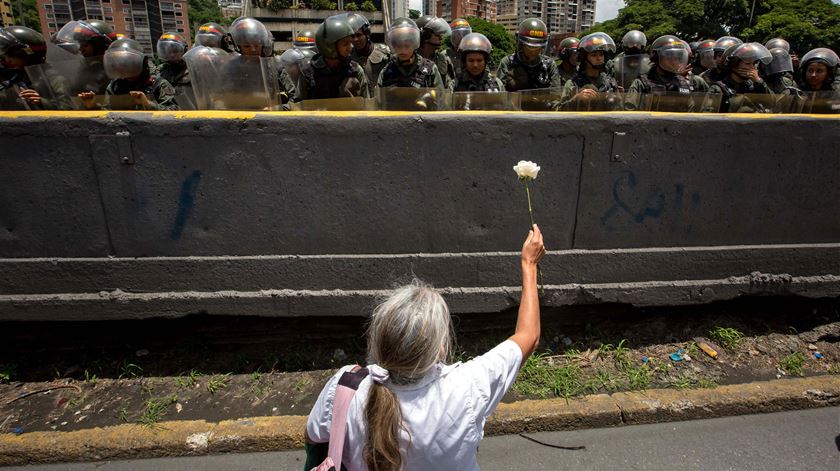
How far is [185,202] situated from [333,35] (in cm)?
244

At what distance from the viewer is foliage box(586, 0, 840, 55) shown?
2794 centimetres

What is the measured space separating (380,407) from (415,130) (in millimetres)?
2173

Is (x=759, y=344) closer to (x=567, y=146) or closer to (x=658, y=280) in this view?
(x=658, y=280)

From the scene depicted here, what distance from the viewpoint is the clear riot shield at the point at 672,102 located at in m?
3.72

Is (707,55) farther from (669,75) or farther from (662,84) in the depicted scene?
(662,84)

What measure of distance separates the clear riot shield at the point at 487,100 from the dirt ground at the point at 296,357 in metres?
1.65

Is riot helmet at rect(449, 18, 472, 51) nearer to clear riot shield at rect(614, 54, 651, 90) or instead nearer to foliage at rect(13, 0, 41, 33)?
clear riot shield at rect(614, 54, 651, 90)

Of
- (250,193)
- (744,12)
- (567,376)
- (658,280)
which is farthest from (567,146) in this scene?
(744,12)

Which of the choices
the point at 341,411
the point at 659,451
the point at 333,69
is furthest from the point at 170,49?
the point at 659,451

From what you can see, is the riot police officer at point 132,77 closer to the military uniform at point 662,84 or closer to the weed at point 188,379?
the weed at point 188,379

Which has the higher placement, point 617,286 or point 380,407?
point 380,407

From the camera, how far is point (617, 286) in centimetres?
360

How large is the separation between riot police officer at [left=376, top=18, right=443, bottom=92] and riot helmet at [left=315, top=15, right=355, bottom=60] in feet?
2.28

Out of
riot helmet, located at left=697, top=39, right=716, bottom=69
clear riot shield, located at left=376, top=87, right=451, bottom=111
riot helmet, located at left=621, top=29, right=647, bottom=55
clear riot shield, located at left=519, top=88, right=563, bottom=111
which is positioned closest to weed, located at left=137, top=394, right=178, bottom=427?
clear riot shield, located at left=376, top=87, right=451, bottom=111
